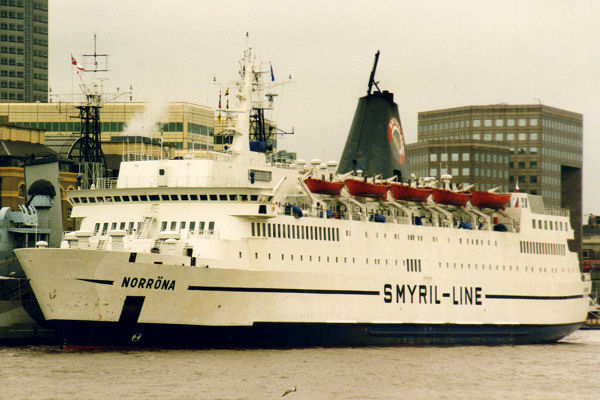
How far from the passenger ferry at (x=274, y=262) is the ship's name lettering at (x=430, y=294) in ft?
0.25

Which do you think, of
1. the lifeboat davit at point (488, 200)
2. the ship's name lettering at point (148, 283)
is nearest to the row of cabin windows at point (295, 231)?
the ship's name lettering at point (148, 283)

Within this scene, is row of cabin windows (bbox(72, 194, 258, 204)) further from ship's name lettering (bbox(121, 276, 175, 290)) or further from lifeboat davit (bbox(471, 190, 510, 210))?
lifeboat davit (bbox(471, 190, 510, 210))

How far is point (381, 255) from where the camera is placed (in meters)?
47.7

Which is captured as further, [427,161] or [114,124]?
[427,161]

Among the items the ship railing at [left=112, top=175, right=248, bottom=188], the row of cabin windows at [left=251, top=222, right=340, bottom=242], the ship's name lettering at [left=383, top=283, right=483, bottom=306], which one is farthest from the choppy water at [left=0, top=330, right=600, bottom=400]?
the ship railing at [left=112, top=175, right=248, bottom=188]

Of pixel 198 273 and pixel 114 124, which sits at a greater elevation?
pixel 114 124

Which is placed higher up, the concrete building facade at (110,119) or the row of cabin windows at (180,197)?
the concrete building facade at (110,119)

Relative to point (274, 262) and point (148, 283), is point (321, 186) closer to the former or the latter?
point (274, 262)

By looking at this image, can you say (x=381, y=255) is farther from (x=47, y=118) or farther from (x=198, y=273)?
(x=47, y=118)

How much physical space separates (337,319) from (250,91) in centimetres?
1086

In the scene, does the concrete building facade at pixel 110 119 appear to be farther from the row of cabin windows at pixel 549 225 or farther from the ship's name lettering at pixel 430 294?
the ship's name lettering at pixel 430 294

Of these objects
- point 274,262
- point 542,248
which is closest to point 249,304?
point 274,262

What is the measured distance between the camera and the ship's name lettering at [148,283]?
1510 inches

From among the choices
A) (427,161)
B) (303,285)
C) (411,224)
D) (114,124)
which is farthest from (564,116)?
(303,285)
